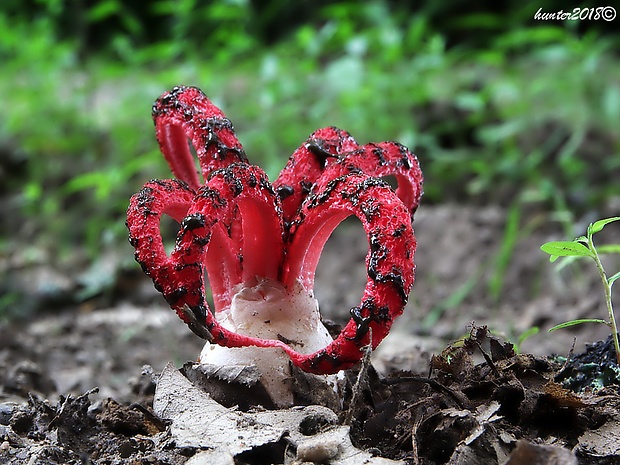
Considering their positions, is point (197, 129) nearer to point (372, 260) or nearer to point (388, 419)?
point (372, 260)

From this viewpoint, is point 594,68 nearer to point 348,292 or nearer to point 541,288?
point 541,288

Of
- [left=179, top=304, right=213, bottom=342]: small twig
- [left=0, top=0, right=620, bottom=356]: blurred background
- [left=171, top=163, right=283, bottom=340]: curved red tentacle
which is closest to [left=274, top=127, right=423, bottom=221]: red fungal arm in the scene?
[left=171, top=163, right=283, bottom=340]: curved red tentacle

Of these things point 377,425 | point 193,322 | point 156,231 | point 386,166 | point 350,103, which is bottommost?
point 377,425

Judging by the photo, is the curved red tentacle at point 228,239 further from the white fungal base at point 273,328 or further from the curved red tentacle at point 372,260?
the curved red tentacle at point 372,260

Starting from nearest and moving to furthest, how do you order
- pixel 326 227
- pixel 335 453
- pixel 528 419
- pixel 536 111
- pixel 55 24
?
pixel 335 453 < pixel 528 419 < pixel 326 227 < pixel 536 111 < pixel 55 24

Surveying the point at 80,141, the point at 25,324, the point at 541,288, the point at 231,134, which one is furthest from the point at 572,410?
the point at 80,141

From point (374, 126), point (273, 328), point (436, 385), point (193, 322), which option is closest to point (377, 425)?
point (436, 385)
